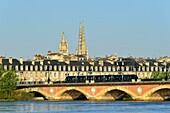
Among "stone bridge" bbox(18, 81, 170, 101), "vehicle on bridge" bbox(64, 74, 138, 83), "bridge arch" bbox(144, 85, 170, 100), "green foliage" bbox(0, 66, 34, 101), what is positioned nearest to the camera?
"bridge arch" bbox(144, 85, 170, 100)

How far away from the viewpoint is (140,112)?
98.6 m

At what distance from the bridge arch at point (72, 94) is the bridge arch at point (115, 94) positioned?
99.0 inches

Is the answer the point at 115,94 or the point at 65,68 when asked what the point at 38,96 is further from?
the point at 65,68

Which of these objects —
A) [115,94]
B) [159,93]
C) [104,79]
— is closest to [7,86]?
[104,79]

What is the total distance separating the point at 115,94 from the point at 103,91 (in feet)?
22.9

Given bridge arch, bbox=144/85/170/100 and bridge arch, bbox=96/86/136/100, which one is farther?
bridge arch, bbox=96/86/136/100

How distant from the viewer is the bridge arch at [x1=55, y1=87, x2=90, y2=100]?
138375mm

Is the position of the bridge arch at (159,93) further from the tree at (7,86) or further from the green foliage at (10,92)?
the tree at (7,86)

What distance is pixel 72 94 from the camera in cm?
14638

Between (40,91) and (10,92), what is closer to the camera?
(10,92)

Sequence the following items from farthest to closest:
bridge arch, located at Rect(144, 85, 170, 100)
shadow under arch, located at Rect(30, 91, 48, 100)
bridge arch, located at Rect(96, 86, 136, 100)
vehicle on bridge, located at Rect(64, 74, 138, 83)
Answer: shadow under arch, located at Rect(30, 91, 48, 100), vehicle on bridge, located at Rect(64, 74, 138, 83), bridge arch, located at Rect(96, 86, 136, 100), bridge arch, located at Rect(144, 85, 170, 100)

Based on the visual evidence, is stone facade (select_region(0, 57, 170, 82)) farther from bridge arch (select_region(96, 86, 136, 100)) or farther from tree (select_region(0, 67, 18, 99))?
bridge arch (select_region(96, 86, 136, 100))

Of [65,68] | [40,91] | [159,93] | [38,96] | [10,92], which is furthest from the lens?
[65,68]

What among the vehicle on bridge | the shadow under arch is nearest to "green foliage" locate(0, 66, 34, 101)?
the shadow under arch
